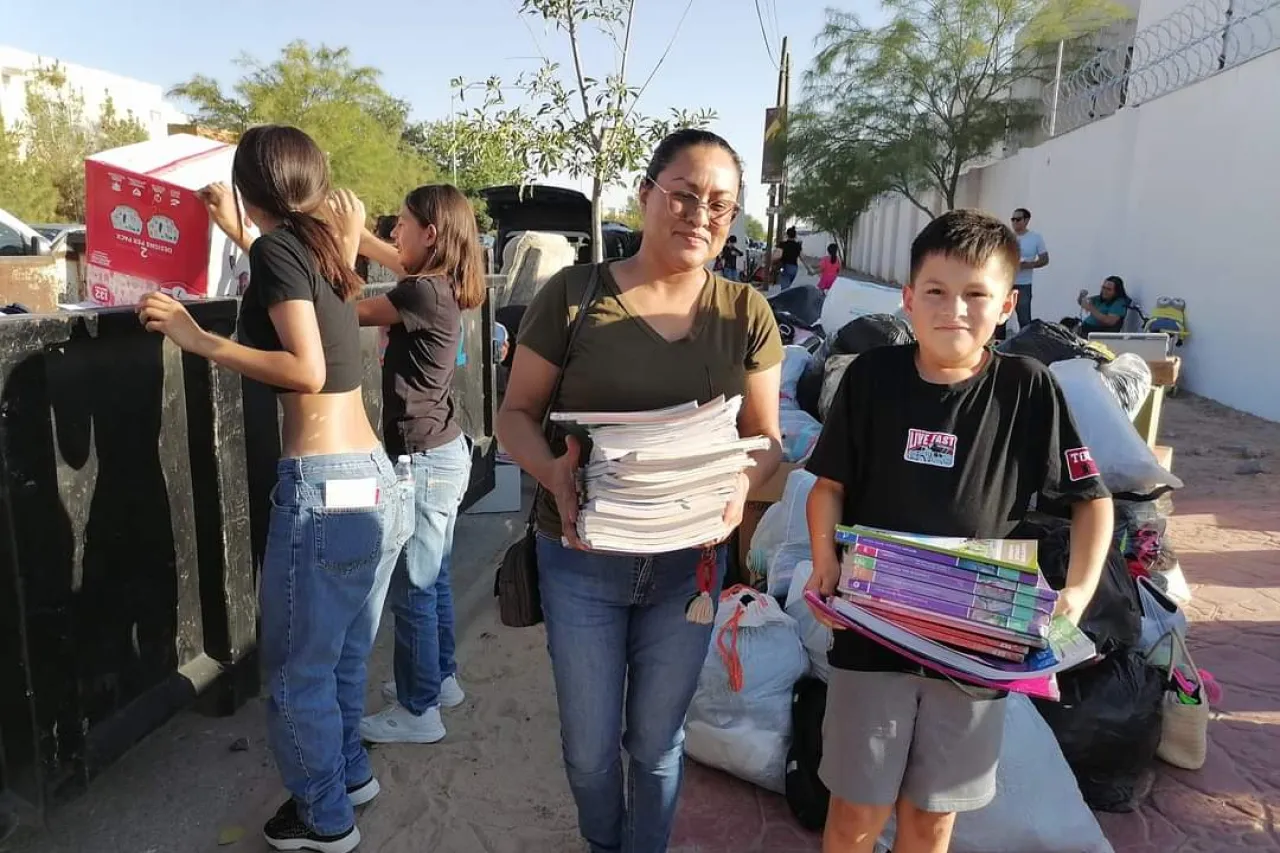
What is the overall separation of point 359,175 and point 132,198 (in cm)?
3464

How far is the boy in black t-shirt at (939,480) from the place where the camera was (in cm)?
175

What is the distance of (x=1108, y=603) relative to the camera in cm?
279

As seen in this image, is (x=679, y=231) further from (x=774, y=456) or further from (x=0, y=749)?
(x=0, y=749)

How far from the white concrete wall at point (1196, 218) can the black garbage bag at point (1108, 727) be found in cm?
738

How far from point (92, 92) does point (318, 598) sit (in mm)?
45709

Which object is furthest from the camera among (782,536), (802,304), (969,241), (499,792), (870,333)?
(802,304)

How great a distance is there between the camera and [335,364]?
2.05 metres

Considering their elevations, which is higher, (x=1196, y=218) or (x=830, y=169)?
(x=830, y=169)

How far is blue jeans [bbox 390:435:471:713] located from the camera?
2.73 m

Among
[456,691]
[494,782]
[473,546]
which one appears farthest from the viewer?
[473,546]

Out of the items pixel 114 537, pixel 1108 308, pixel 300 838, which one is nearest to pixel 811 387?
pixel 300 838

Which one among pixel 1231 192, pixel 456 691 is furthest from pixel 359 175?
pixel 456 691

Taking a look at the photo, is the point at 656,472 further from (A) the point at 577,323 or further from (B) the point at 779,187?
(B) the point at 779,187

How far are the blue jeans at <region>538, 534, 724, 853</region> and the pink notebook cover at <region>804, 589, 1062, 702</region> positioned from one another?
26cm
